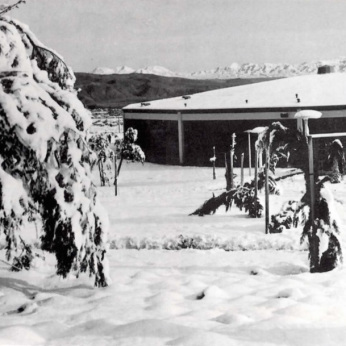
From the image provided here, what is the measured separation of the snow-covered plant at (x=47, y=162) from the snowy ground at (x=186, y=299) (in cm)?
46

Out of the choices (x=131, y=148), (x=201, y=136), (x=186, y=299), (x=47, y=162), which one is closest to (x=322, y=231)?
(x=186, y=299)

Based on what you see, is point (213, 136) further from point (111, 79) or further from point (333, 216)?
point (111, 79)

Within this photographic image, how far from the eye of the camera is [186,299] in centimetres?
477

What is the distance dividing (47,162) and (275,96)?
17.6 meters

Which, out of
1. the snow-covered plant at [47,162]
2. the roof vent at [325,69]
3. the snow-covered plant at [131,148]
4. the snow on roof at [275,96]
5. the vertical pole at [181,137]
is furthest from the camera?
the roof vent at [325,69]

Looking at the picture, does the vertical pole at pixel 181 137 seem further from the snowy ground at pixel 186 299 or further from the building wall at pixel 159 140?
the snowy ground at pixel 186 299

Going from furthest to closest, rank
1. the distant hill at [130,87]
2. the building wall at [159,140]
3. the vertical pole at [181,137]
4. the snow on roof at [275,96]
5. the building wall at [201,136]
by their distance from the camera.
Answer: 1. the distant hill at [130,87]
2. the building wall at [159,140]
3. the vertical pole at [181,137]
4. the snow on roof at [275,96]
5. the building wall at [201,136]

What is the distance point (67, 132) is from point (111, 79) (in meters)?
78.4

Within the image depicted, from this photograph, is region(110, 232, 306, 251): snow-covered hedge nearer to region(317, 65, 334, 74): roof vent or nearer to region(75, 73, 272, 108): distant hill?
region(317, 65, 334, 74): roof vent

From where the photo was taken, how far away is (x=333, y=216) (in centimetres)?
577

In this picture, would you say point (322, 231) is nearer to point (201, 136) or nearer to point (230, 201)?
point (230, 201)

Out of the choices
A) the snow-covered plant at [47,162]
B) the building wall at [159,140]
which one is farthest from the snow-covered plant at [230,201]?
the building wall at [159,140]

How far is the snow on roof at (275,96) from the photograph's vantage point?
65.2 ft

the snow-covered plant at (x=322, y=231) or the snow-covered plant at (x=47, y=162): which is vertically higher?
the snow-covered plant at (x=47, y=162)
